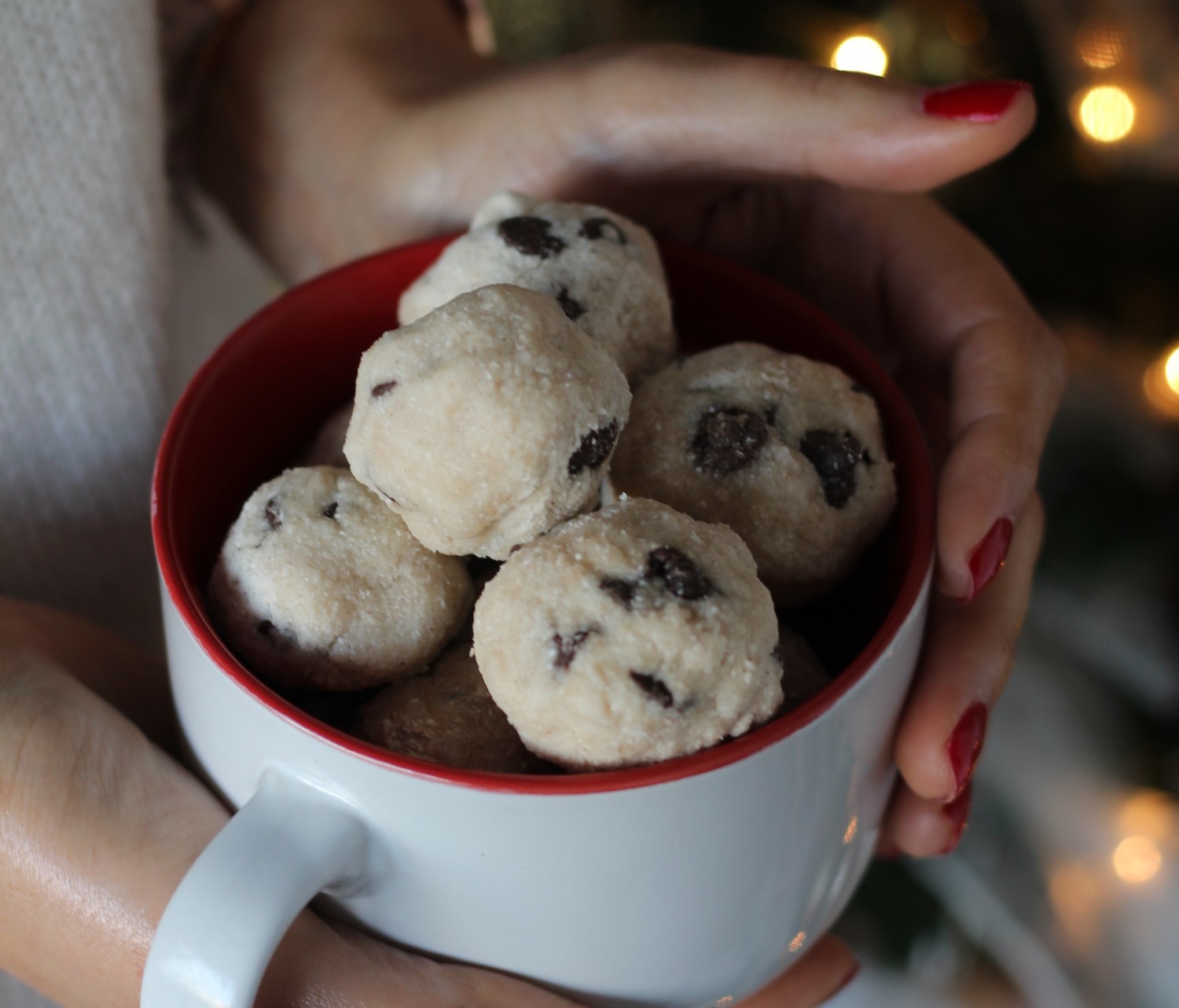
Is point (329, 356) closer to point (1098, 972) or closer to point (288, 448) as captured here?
point (288, 448)

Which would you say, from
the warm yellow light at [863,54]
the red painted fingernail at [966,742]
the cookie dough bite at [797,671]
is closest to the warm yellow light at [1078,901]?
the red painted fingernail at [966,742]

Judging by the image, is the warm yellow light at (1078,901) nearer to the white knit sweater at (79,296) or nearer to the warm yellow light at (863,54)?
the warm yellow light at (863,54)

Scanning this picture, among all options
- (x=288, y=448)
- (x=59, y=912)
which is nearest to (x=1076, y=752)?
(x=288, y=448)

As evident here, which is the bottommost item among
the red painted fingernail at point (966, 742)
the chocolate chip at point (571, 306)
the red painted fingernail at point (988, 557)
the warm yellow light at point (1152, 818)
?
the warm yellow light at point (1152, 818)

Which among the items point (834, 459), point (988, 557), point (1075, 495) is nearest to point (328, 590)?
point (834, 459)

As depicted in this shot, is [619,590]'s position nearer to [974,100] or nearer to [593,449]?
[593,449]

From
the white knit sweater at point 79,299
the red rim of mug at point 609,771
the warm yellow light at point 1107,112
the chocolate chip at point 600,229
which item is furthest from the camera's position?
the warm yellow light at point 1107,112
